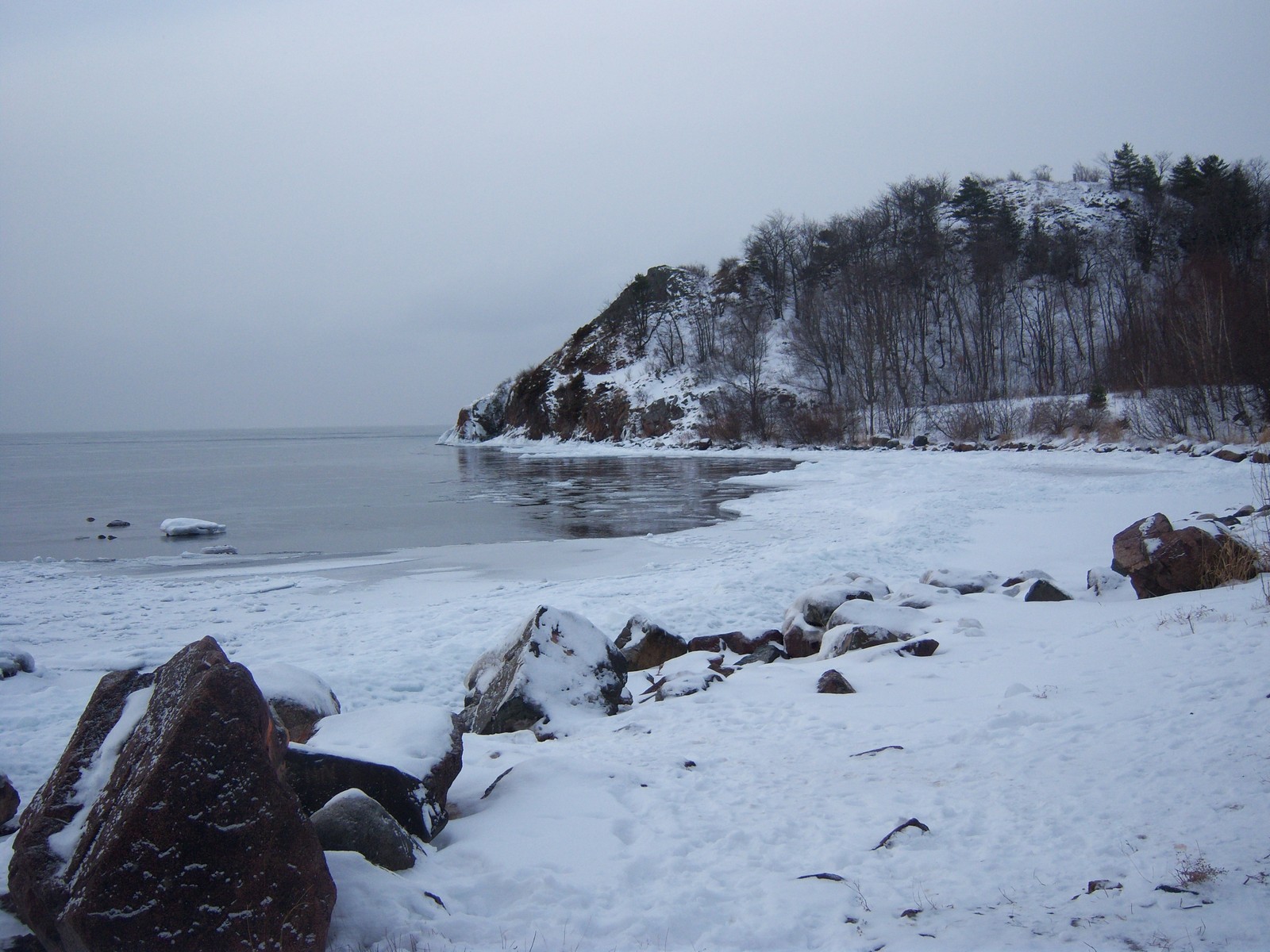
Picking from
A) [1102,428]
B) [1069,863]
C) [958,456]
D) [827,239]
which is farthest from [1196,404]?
[827,239]

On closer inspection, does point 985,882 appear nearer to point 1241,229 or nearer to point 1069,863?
point 1069,863

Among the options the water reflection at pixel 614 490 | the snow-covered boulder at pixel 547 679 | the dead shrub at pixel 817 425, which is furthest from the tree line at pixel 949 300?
the snow-covered boulder at pixel 547 679

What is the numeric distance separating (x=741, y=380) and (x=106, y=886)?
196ft

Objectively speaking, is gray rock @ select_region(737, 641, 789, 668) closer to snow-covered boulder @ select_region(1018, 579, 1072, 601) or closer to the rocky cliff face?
snow-covered boulder @ select_region(1018, 579, 1072, 601)

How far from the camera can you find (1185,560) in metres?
7.59

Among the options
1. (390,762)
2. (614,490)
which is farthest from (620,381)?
(390,762)

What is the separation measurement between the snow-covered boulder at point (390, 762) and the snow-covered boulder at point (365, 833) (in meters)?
0.27

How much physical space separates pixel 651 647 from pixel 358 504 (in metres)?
19.0

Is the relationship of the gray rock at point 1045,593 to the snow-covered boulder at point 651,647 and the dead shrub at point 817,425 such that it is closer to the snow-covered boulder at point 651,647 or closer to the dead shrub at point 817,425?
the snow-covered boulder at point 651,647

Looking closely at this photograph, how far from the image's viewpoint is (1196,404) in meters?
29.2

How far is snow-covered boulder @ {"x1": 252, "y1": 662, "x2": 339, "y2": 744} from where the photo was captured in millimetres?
5133

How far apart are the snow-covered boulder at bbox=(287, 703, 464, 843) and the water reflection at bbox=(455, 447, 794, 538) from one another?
40.7 feet

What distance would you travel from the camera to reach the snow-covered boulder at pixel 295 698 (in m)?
5.13

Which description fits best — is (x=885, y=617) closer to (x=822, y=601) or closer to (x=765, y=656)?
(x=822, y=601)
